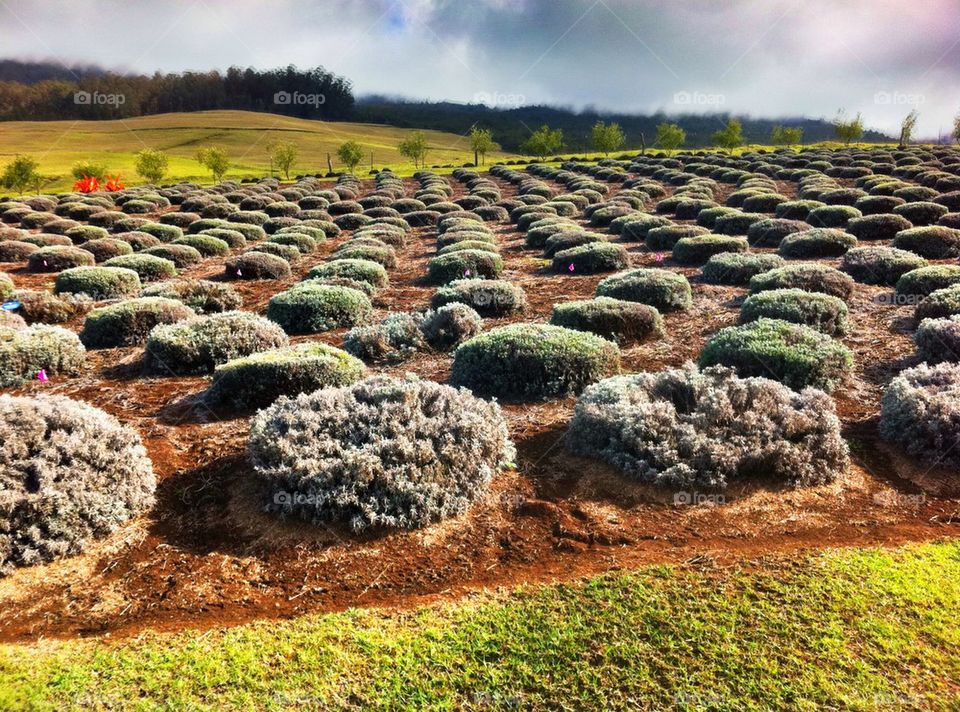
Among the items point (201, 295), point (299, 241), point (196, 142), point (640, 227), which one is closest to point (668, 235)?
point (640, 227)

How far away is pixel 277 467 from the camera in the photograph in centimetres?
649

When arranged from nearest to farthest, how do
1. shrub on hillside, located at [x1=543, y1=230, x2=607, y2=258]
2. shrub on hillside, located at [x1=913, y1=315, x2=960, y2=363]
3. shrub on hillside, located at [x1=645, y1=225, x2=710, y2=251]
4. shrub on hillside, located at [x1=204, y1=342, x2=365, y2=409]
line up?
shrub on hillside, located at [x1=204, y1=342, x2=365, y2=409] → shrub on hillside, located at [x1=913, y1=315, x2=960, y2=363] → shrub on hillside, located at [x1=543, y1=230, x2=607, y2=258] → shrub on hillside, located at [x1=645, y1=225, x2=710, y2=251]

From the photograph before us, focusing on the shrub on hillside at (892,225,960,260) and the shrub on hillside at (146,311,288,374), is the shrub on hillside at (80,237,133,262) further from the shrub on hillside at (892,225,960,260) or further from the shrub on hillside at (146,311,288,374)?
the shrub on hillside at (892,225,960,260)

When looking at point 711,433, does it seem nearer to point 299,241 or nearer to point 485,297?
point 485,297

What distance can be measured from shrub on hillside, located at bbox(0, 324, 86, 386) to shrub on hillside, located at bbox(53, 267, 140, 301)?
6956mm

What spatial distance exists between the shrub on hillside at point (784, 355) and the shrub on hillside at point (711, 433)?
147 centimetres

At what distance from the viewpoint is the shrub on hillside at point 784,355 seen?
9086 mm

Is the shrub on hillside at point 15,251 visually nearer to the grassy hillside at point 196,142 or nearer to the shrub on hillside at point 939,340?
the shrub on hillside at point 939,340

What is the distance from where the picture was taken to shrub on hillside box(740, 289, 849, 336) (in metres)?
11.7

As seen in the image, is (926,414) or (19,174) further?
(19,174)

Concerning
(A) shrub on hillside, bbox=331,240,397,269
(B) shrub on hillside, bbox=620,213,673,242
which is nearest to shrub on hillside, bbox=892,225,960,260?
(B) shrub on hillside, bbox=620,213,673,242

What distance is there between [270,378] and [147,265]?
52.2 ft

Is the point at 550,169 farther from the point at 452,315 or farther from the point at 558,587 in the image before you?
the point at 558,587

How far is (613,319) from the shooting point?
12.1 meters
